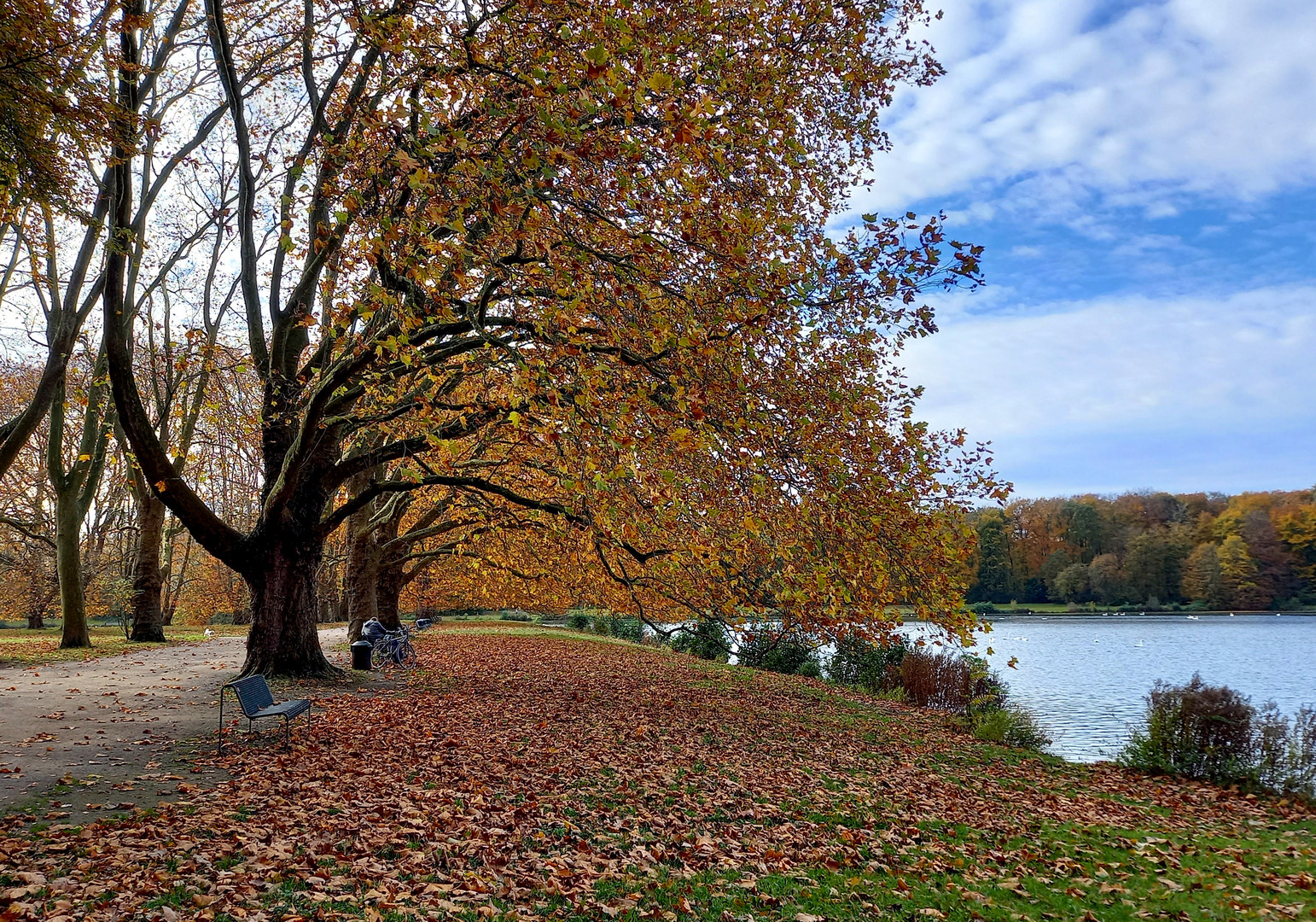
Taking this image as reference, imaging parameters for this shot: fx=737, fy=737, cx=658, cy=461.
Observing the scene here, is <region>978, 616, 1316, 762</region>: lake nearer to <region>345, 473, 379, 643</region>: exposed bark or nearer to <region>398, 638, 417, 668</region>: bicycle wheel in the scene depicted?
<region>398, 638, 417, 668</region>: bicycle wheel

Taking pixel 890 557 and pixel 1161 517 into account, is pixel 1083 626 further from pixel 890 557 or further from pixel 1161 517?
pixel 890 557

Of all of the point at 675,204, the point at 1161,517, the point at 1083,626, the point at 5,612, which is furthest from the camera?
the point at 1161,517

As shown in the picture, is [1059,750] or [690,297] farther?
[1059,750]

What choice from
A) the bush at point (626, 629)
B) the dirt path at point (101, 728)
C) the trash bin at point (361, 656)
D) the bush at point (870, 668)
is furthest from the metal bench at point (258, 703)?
the bush at point (626, 629)

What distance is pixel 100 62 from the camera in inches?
507

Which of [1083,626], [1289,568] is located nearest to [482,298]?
→ [1083,626]

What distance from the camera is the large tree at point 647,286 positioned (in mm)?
7246

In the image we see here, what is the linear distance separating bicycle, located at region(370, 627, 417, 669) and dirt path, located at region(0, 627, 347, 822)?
293 cm

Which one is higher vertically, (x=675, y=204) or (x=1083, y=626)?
(x=675, y=204)

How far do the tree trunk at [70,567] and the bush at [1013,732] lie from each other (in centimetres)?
2237

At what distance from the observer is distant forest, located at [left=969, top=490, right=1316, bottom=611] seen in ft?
190

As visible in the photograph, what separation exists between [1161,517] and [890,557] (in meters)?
73.4

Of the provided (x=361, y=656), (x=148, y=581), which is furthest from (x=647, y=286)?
(x=148, y=581)

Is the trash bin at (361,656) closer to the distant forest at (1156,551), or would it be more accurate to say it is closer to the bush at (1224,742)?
the bush at (1224,742)
